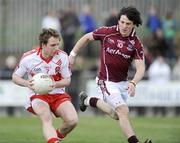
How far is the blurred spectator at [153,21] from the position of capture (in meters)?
27.8

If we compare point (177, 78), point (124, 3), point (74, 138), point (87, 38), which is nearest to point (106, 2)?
point (124, 3)

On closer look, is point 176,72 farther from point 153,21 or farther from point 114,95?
point 114,95

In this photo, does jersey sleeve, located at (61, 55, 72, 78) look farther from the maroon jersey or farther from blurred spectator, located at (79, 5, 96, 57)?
blurred spectator, located at (79, 5, 96, 57)

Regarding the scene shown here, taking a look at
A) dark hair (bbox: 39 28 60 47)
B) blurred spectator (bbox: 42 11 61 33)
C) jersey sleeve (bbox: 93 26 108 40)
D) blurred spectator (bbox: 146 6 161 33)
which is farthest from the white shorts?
blurred spectator (bbox: 146 6 161 33)

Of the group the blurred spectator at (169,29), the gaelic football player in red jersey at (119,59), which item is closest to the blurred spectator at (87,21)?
the blurred spectator at (169,29)

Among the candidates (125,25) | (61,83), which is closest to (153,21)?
→ (125,25)

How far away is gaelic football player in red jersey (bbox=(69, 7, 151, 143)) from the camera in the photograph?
1367 cm

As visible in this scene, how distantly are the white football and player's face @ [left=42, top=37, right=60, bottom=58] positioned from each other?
1.41 feet

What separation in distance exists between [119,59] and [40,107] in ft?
5.93

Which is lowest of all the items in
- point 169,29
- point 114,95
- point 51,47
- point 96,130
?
point 96,130

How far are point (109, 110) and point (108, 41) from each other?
1200 millimetres

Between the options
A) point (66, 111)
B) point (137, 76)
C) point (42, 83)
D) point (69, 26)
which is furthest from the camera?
point (69, 26)

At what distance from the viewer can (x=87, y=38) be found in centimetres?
1439

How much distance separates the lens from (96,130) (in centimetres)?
A: 1978
